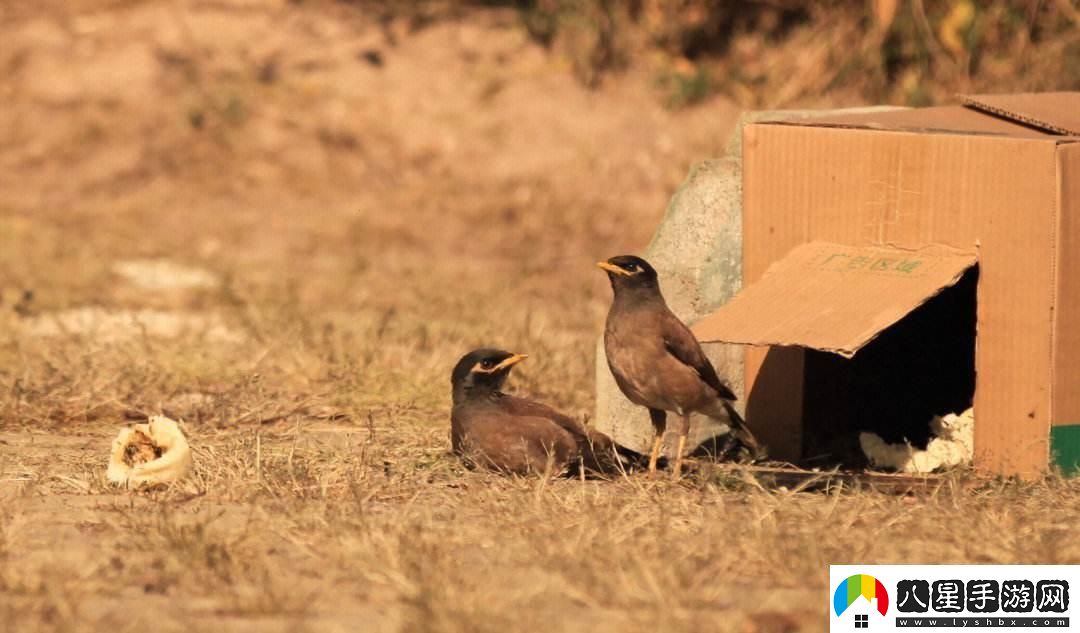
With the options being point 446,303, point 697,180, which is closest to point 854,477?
point 697,180

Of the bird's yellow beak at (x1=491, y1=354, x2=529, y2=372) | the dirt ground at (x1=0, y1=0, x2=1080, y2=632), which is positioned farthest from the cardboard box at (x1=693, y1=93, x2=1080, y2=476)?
the bird's yellow beak at (x1=491, y1=354, x2=529, y2=372)

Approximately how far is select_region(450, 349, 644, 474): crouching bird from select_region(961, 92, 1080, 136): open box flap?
5.66 feet

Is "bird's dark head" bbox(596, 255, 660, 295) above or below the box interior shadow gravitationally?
above

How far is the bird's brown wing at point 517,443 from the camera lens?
6316mm

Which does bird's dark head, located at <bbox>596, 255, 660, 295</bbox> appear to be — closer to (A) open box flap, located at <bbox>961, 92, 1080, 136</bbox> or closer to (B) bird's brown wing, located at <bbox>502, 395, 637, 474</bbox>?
(B) bird's brown wing, located at <bbox>502, 395, 637, 474</bbox>

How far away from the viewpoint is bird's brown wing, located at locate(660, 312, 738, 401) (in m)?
6.49

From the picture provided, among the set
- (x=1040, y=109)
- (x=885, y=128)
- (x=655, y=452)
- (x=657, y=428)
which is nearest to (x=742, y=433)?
(x=657, y=428)

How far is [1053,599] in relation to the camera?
5.04m

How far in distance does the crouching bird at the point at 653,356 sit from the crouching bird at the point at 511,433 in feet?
0.64

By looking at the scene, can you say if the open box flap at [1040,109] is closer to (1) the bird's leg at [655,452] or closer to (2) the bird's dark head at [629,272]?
(2) the bird's dark head at [629,272]

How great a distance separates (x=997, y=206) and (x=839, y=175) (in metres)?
0.63

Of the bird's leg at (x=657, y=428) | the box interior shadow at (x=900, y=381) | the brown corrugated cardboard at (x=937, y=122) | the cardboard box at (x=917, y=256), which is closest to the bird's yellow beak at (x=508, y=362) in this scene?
the bird's leg at (x=657, y=428)

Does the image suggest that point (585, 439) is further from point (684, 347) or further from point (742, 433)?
point (742, 433)

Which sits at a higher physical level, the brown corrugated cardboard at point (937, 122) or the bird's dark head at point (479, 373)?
the brown corrugated cardboard at point (937, 122)
